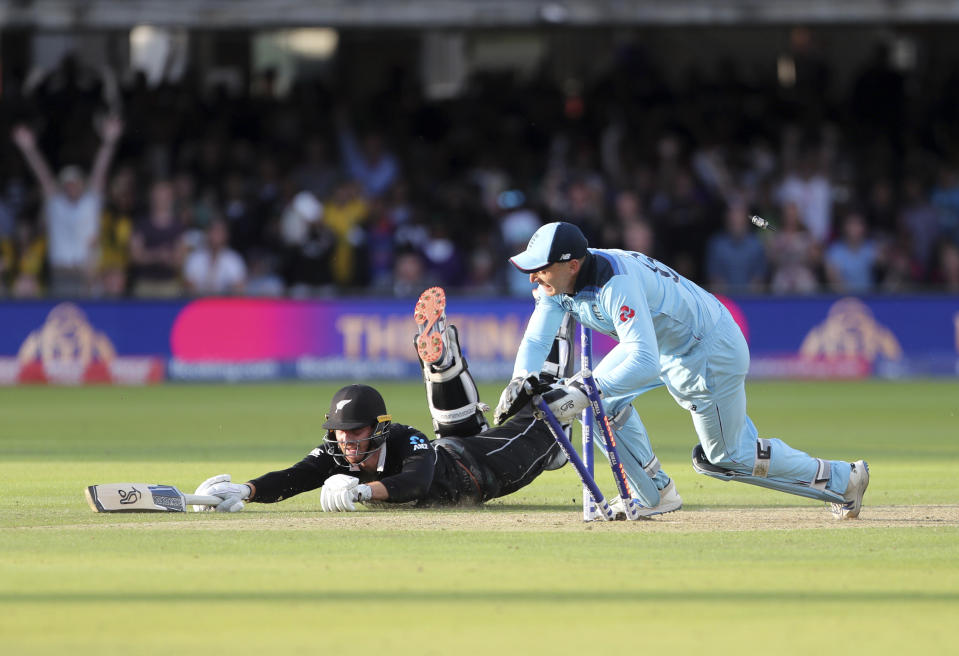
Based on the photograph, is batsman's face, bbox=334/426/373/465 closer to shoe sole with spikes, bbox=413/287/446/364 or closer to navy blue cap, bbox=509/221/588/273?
shoe sole with spikes, bbox=413/287/446/364

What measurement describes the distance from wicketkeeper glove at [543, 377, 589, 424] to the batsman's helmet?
1168 mm

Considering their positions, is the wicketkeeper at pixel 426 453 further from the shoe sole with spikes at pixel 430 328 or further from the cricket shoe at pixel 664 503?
the cricket shoe at pixel 664 503

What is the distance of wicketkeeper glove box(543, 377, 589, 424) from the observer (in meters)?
8.11

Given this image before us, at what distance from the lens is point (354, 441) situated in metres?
8.98

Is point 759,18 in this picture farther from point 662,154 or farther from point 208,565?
point 208,565

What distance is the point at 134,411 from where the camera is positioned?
17.6 m

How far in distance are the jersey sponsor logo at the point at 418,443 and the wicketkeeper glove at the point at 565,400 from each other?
1.21 metres

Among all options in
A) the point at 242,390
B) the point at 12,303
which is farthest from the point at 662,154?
the point at 12,303

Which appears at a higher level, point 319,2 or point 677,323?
point 319,2

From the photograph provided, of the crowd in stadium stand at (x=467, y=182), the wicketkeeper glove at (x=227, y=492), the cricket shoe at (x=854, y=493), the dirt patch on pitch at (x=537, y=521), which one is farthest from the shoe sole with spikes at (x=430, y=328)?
the crowd in stadium stand at (x=467, y=182)

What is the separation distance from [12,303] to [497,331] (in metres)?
6.65

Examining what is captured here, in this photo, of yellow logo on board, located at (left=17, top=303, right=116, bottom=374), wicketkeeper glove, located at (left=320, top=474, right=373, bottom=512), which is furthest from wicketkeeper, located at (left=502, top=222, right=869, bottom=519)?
yellow logo on board, located at (left=17, top=303, right=116, bottom=374)

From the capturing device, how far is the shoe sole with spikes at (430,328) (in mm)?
9626

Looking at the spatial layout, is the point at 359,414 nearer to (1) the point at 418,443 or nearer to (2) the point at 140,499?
(1) the point at 418,443
